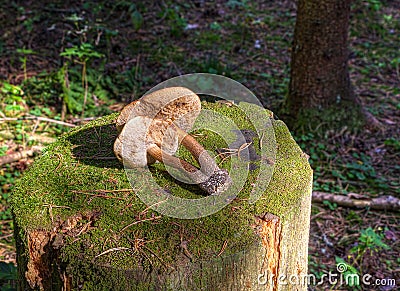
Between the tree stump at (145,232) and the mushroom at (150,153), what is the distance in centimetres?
7

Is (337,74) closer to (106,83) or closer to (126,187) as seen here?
(106,83)

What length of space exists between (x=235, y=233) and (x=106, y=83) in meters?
4.18

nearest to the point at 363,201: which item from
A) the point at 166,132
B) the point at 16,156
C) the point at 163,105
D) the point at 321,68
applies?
the point at 321,68

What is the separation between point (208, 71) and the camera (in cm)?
587

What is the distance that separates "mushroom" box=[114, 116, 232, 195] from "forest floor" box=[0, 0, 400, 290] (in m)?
1.28

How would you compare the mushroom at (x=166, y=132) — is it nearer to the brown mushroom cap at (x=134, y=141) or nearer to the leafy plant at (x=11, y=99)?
the brown mushroom cap at (x=134, y=141)

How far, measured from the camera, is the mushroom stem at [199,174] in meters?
2.14

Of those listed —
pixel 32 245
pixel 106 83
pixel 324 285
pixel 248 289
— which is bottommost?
pixel 324 285

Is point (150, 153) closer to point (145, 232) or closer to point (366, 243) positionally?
point (145, 232)

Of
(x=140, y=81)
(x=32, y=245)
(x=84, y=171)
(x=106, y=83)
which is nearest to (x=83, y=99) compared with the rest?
(x=106, y=83)

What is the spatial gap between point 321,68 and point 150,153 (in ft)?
10.6

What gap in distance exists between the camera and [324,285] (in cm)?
351

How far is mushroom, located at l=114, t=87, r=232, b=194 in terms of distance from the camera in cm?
209

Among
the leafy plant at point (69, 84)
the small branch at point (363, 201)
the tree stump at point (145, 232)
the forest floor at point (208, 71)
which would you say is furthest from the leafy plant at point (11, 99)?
the small branch at point (363, 201)
